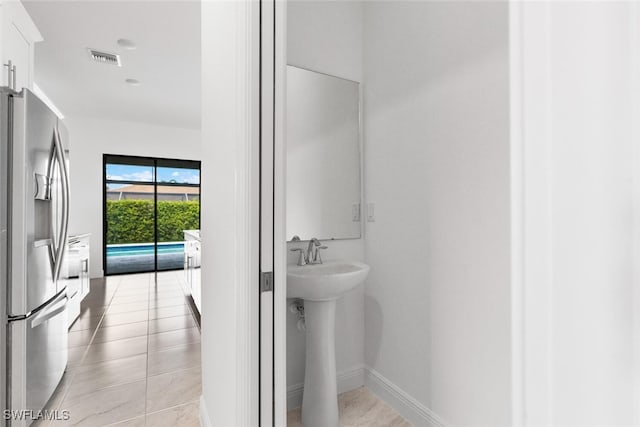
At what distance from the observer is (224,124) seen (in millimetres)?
1313

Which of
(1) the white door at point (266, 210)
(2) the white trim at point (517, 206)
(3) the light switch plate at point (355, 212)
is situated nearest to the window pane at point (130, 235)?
(3) the light switch plate at point (355, 212)

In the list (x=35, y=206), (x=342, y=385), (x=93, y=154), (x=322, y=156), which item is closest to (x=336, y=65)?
(x=322, y=156)

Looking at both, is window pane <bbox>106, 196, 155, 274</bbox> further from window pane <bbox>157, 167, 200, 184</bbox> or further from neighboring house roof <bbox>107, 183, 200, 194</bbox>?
window pane <bbox>157, 167, 200, 184</bbox>

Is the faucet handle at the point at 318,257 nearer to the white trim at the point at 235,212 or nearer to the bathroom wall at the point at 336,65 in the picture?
the bathroom wall at the point at 336,65

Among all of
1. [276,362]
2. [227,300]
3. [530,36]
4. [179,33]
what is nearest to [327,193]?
[227,300]

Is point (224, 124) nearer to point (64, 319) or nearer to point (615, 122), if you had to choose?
point (615, 122)

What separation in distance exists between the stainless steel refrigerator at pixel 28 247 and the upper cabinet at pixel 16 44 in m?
0.50

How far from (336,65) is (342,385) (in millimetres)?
2018

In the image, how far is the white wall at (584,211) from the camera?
23 centimetres

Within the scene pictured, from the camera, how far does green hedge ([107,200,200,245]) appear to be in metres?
6.03

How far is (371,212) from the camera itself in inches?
83.0

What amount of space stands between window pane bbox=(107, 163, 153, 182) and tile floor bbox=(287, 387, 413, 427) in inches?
225

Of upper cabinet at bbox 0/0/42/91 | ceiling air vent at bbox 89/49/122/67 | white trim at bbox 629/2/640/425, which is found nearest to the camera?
white trim at bbox 629/2/640/425

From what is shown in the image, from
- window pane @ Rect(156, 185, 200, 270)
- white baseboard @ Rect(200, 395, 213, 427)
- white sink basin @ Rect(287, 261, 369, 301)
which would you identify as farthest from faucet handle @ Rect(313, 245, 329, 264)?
window pane @ Rect(156, 185, 200, 270)
